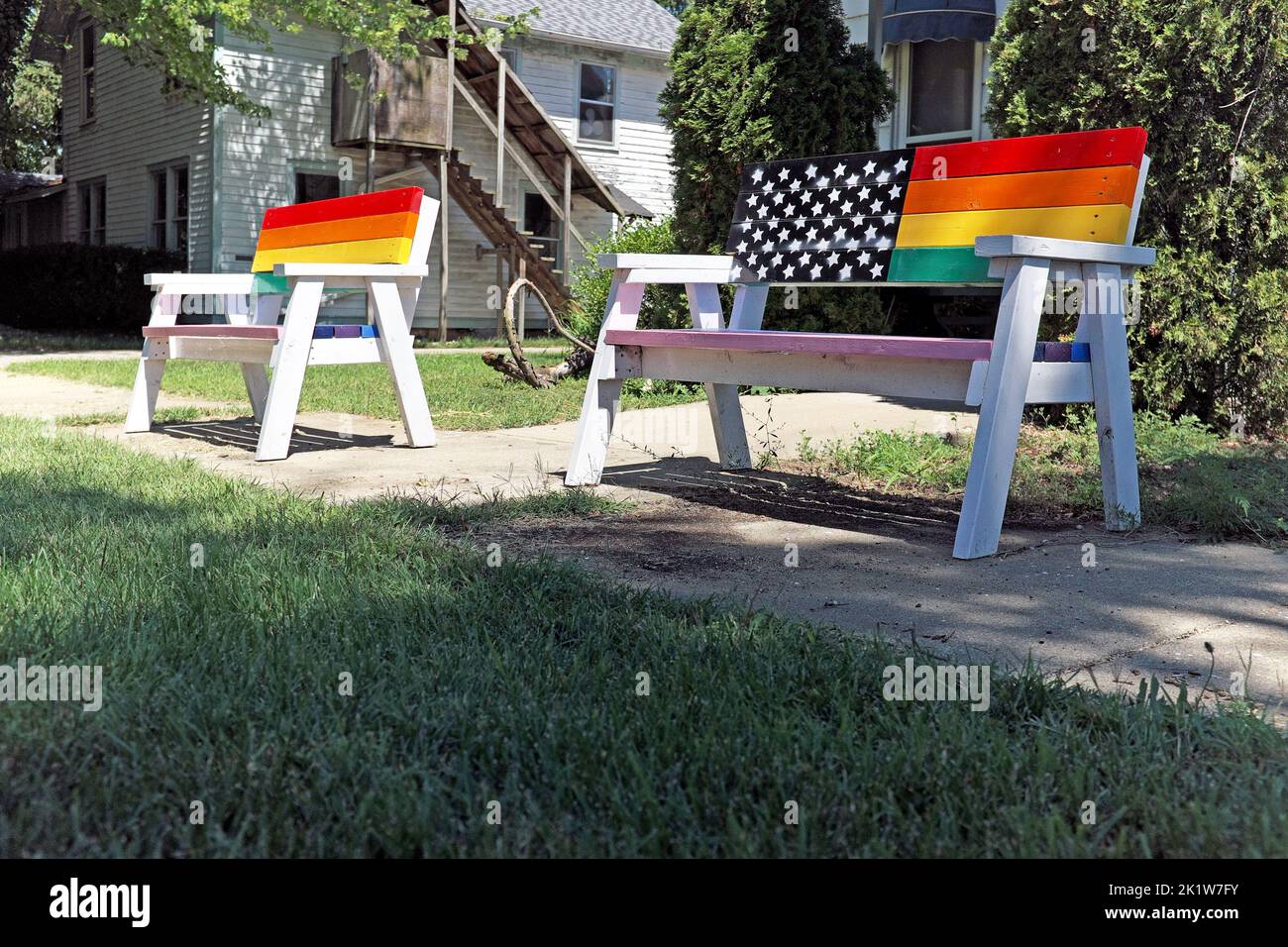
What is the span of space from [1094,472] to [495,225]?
1424 centimetres

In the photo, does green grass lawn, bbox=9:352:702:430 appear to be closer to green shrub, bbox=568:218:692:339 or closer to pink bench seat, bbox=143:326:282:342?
green shrub, bbox=568:218:692:339

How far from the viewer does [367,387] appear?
9180 millimetres

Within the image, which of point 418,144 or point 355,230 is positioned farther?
point 418,144

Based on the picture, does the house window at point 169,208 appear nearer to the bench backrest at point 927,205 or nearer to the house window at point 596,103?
the house window at point 596,103

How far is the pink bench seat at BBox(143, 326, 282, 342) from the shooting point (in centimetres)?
564

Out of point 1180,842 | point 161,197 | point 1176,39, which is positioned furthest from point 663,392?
point 161,197

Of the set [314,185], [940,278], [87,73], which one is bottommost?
[940,278]

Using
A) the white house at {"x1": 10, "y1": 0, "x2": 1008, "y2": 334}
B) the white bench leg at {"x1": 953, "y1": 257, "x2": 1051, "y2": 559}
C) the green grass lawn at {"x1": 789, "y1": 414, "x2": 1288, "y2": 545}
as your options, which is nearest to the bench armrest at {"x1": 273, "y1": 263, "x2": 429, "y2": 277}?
the green grass lawn at {"x1": 789, "y1": 414, "x2": 1288, "y2": 545}

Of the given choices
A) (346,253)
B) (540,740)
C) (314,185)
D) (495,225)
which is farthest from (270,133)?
(540,740)

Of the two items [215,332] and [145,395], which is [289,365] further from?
[145,395]

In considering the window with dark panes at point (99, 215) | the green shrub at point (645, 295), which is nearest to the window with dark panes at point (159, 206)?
the window with dark panes at point (99, 215)

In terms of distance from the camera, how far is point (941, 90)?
13.7 m

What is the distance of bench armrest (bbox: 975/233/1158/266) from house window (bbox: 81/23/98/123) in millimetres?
22436
